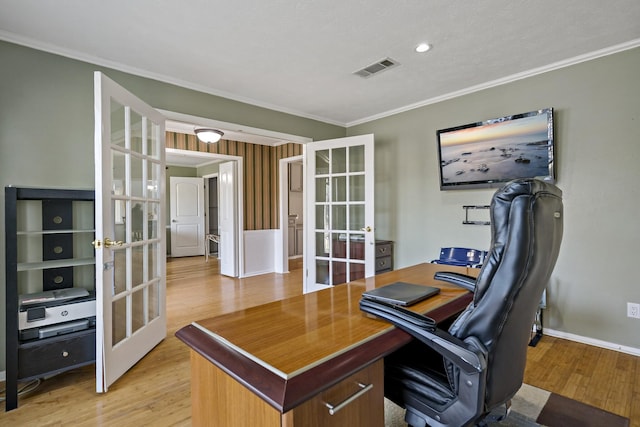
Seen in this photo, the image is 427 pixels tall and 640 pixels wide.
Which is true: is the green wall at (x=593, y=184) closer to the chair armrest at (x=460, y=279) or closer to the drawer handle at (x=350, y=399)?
the chair armrest at (x=460, y=279)

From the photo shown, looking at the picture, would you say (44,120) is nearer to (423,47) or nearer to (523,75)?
(423,47)

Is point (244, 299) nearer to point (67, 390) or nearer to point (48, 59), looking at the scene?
point (67, 390)

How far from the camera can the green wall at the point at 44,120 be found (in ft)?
7.16

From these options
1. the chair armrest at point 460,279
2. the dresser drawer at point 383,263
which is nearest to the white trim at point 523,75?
the dresser drawer at point 383,263

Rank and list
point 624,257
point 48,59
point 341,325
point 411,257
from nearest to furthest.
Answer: point 341,325 → point 48,59 → point 624,257 → point 411,257

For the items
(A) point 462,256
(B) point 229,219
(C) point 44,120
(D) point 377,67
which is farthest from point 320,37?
(B) point 229,219

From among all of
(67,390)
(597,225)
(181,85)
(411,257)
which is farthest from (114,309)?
(597,225)

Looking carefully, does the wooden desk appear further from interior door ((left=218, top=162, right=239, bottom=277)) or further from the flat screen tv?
interior door ((left=218, top=162, right=239, bottom=277))

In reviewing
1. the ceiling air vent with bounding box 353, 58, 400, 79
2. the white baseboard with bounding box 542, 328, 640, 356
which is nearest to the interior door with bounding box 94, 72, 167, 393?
the ceiling air vent with bounding box 353, 58, 400, 79

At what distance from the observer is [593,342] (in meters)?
2.64

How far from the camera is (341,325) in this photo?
106 cm

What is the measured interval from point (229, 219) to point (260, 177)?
975mm

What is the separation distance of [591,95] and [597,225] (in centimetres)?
108

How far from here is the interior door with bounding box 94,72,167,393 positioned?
199cm
